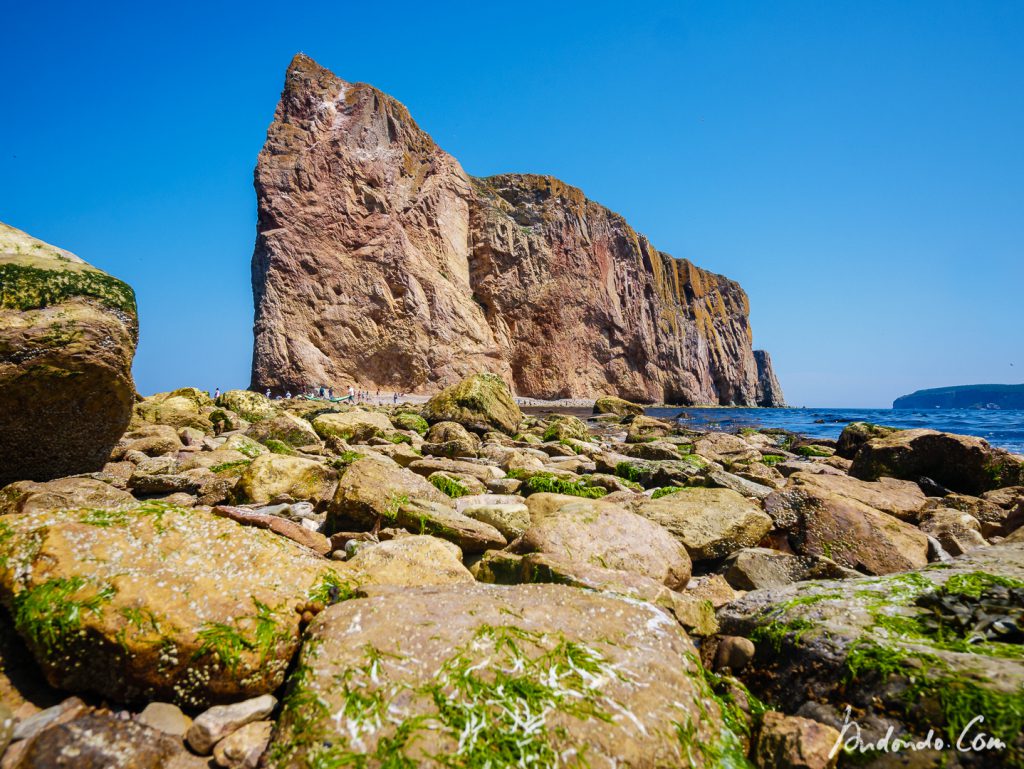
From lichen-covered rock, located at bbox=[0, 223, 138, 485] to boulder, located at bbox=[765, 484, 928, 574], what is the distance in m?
7.54

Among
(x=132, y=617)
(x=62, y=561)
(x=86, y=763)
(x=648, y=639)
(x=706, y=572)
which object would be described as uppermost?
(x=62, y=561)

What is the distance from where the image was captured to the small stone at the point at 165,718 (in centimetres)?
210

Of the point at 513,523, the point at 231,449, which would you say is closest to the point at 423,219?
the point at 231,449

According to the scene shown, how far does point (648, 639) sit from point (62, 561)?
118 inches

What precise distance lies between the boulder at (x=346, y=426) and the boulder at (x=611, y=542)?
24.9 feet

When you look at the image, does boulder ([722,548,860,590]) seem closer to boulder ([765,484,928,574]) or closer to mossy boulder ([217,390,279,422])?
boulder ([765,484,928,574])

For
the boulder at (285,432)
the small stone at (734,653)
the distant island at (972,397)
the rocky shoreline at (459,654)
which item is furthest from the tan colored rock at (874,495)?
the distant island at (972,397)

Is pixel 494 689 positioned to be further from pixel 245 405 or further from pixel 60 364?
pixel 245 405

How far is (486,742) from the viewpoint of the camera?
192 centimetres

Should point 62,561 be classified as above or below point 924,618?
above

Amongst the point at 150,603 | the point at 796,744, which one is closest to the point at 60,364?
the point at 150,603

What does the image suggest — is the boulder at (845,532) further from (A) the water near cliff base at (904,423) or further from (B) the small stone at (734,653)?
(A) the water near cliff base at (904,423)

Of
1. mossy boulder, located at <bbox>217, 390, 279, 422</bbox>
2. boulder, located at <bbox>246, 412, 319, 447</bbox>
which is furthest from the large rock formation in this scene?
boulder, located at <bbox>246, 412, 319, 447</bbox>

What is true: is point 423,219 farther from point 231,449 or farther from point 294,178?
point 231,449
